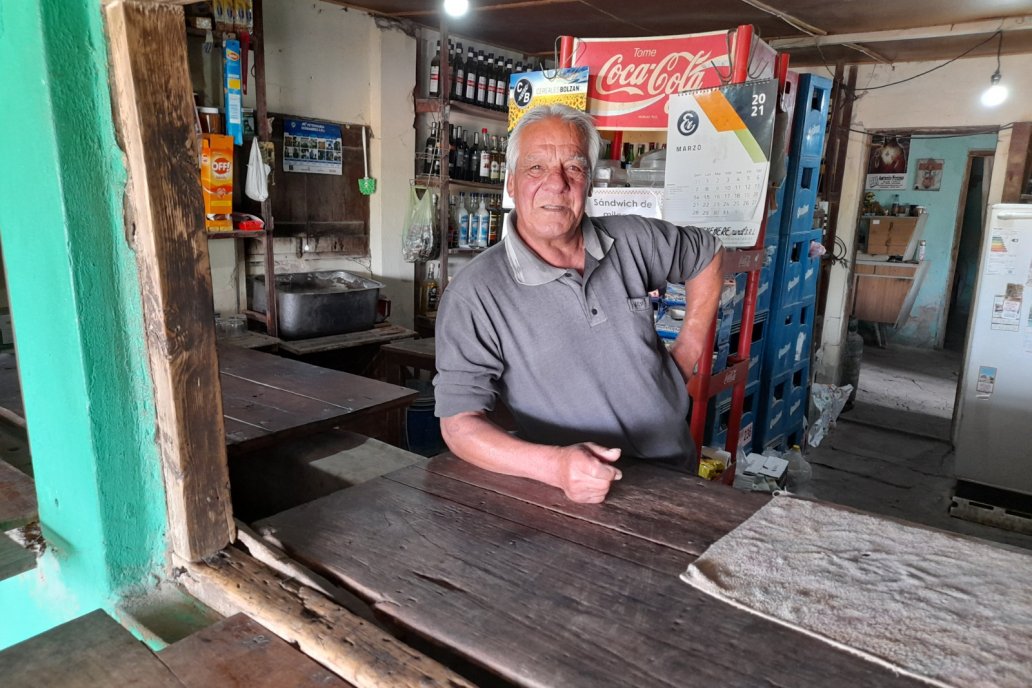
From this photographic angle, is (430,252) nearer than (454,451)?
No

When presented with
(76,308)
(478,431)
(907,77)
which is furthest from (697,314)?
(907,77)

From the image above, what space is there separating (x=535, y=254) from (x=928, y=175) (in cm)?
824

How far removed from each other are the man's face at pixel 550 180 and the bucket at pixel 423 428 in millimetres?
2808

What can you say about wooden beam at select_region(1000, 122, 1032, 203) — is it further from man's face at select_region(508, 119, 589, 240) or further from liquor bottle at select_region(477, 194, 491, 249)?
man's face at select_region(508, 119, 589, 240)

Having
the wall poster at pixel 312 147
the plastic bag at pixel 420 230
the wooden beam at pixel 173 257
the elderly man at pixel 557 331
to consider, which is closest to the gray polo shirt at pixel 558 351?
the elderly man at pixel 557 331

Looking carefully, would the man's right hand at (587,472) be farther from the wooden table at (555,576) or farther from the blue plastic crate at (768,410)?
the blue plastic crate at (768,410)

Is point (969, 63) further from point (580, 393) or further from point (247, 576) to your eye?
point (247, 576)

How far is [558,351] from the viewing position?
1.59m

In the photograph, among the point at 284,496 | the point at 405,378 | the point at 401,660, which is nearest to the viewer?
the point at 401,660

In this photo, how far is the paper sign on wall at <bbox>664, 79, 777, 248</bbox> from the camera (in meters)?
2.83

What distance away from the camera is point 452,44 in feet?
17.3

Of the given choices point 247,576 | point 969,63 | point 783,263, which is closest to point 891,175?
point 969,63

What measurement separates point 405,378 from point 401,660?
13.0ft

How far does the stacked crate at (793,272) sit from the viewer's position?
159 inches
